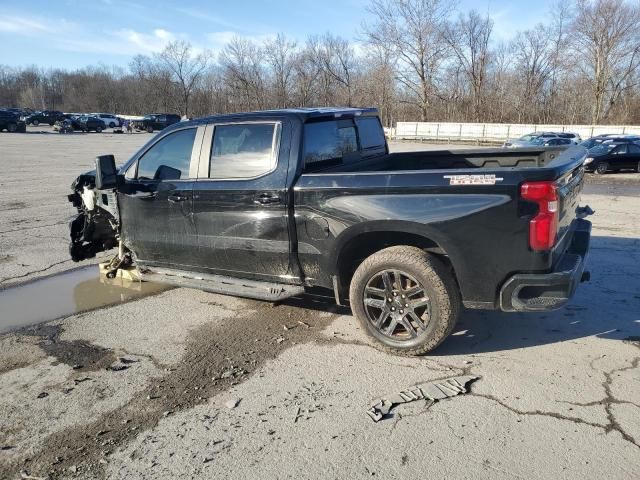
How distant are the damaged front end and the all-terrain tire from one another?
19.7 metres

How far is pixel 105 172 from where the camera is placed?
503cm

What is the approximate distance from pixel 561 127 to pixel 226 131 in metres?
41.3

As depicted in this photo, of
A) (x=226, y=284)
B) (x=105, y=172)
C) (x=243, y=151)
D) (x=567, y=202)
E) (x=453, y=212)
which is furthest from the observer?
(x=105, y=172)

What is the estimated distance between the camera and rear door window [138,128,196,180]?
4910 millimetres

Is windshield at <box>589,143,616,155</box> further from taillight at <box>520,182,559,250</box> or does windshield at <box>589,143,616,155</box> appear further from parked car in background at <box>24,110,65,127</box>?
parked car in background at <box>24,110,65,127</box>

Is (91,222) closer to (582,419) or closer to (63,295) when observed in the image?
(63,295)

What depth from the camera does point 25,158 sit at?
22.7 metres

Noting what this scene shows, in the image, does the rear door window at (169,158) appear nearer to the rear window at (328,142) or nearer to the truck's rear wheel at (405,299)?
the rear window at (328,142)

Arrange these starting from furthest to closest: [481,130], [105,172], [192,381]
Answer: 1. [481,130]
2. [105,172]
3. [192,381]

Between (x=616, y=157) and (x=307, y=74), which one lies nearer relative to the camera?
(x=616, y=157)

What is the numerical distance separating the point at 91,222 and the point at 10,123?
153 feet

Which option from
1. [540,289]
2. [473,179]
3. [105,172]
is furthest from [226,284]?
[540,289]

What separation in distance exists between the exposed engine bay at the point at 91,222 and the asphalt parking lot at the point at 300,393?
2.43 feet

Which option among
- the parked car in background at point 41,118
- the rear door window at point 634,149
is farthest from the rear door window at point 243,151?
the parked car in background at point 41,118
